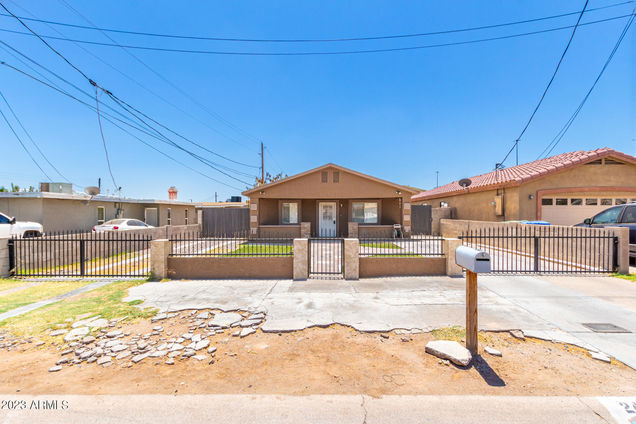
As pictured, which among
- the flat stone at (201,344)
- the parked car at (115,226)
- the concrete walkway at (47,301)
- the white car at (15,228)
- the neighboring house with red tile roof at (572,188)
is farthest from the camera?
the parked car at (115,226)

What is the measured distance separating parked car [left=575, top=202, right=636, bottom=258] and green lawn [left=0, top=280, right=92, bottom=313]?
1596 cm

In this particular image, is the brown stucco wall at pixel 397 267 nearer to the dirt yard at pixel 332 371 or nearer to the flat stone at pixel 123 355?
the dirt yard at pixel 332 371

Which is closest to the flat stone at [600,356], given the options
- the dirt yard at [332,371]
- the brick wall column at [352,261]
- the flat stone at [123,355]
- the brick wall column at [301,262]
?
the dirt yard at [332,371]

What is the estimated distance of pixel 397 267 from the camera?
7.83 m

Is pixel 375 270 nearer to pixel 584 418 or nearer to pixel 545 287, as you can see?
pixel 545 287

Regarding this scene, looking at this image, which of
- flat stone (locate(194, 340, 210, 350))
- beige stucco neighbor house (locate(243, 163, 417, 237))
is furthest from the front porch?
flat stone (locate(194, 340, 210, 350))

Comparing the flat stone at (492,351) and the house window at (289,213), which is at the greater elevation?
the house window at (289,213)

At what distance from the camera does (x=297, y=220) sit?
17812 millimetres

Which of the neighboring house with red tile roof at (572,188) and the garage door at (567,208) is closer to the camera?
the neighboring house with red tile roof at (572,188)

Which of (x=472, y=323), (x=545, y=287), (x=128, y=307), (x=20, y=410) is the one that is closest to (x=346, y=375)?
(x=472, y=323)

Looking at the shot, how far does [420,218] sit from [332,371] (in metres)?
17.4

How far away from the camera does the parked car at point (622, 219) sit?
8.49 m

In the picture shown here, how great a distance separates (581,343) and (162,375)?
223 inches

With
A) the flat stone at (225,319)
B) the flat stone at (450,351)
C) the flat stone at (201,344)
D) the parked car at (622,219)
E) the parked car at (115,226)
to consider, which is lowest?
the flat stone at (201,344)
